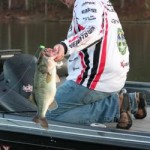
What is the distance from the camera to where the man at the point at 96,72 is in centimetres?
354

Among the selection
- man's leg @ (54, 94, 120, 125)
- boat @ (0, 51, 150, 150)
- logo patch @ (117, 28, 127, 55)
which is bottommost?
boat @ (0, 51, 150, 150)

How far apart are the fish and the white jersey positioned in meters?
0.46

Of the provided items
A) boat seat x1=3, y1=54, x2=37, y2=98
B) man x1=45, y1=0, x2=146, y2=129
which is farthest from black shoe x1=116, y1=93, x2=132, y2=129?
boat seat x1=3, y1=54, x2=37, y2=98

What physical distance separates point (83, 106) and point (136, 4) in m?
45.5

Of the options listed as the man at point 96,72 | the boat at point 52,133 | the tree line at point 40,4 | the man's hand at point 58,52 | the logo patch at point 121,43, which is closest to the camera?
the man's hand at point 58,52

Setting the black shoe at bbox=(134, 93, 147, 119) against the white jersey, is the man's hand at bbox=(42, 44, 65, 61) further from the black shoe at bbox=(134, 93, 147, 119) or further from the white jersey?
the black shoe at bbox=(134, 93, 147, 119)

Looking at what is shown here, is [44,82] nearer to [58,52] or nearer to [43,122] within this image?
[58,52]

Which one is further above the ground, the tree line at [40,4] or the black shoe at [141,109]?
the black shoe at [141,109]

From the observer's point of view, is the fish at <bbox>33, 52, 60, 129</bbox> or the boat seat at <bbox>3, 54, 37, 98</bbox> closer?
the fish at <bbox>33, 52, 60, 129</bbox>

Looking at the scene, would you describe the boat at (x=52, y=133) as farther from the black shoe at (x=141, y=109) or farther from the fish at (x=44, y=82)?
the fish at (x=44, y=82)

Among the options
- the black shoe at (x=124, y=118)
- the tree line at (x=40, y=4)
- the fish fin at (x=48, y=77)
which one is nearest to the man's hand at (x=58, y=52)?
the fish fin at (x=48, y=77)

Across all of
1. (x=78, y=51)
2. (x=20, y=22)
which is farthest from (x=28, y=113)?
(x=20, y=22)

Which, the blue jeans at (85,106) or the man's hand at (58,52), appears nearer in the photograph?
the man's hand at (58,52)

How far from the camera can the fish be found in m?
2.97
